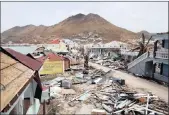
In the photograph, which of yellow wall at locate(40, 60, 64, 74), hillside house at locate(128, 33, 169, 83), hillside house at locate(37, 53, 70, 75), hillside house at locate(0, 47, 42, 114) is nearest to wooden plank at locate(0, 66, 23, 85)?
hillside house at locate(0, 47, 42, 114)

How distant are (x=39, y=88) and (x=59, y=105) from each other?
9570 mm

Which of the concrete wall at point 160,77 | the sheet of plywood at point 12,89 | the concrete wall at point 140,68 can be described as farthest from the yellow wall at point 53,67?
the sheet of plywood at point 12,89

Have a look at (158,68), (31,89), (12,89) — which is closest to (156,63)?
(158,68)

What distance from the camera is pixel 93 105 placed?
18.2m

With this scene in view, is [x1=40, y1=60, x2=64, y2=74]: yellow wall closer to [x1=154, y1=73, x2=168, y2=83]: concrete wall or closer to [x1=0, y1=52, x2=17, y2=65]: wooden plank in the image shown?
[x1=154, y1=73, x2=168, y2=83]: concrete wall

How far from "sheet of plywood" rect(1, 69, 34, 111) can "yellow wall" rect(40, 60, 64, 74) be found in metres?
26.7

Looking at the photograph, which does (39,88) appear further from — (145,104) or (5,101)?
(145,104)

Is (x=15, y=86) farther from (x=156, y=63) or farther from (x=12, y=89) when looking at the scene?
(x=156, y=63)

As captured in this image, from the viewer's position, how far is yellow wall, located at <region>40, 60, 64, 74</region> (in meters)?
33.1

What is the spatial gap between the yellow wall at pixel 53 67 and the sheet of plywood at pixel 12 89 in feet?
87.5

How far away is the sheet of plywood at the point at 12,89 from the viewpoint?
4482 mm

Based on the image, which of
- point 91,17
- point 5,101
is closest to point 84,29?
point 91,17

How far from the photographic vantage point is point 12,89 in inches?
203

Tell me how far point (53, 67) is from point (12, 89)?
29196mm
